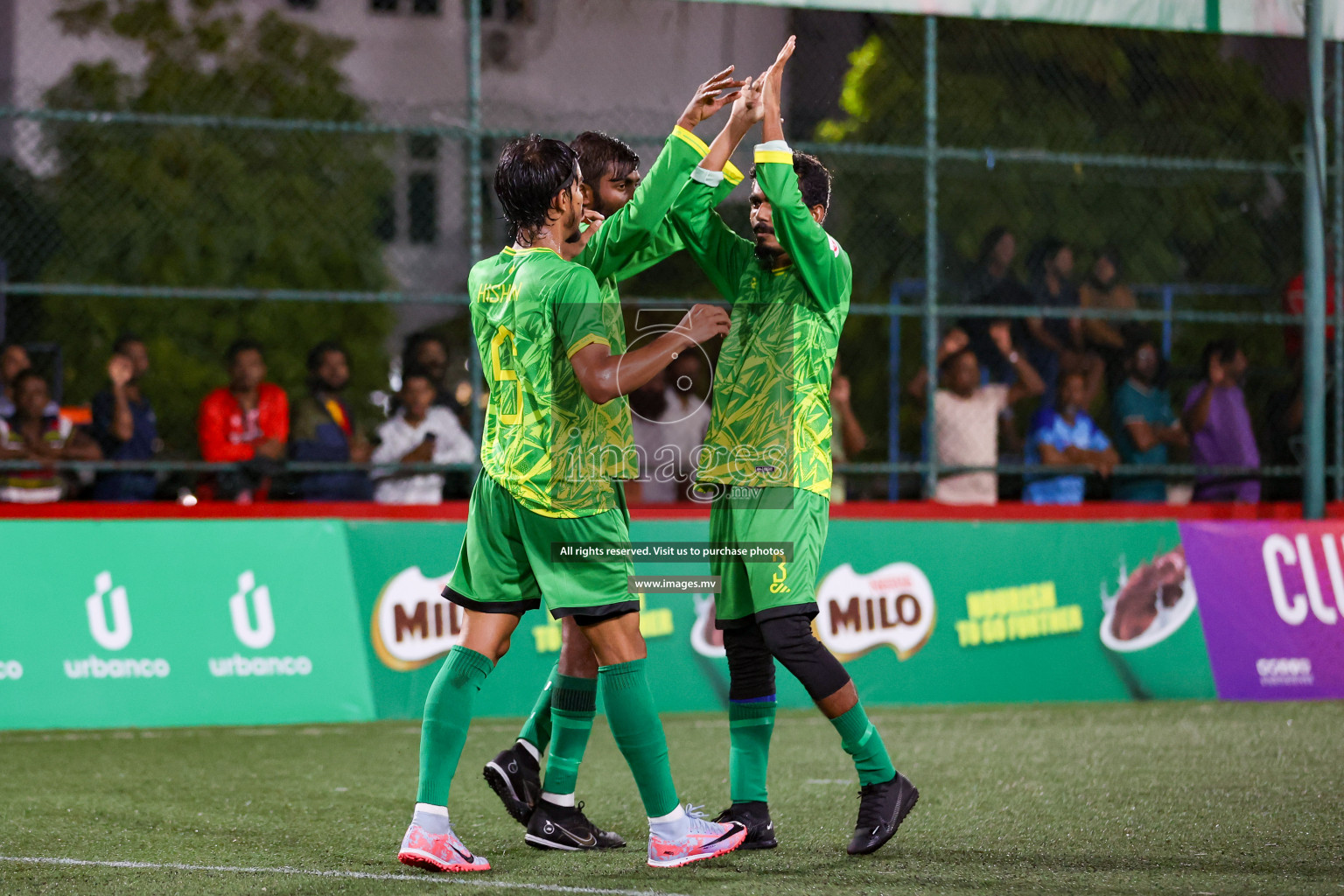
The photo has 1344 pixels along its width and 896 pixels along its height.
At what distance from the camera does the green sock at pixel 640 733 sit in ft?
13.9

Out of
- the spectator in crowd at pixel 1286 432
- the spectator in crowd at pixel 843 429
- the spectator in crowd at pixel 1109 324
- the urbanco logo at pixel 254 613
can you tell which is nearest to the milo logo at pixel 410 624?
the urbanco logo at pixel 254 613

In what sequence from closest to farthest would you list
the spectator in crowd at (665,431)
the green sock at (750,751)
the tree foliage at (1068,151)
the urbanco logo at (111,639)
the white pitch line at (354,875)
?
the white pitch line at (354,875), the green sock at (750,751), the urbanco logo at (111,639), the spectator in crowd at (665,431), the tree foliage at (1068,151)

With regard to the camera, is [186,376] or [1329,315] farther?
[186,376]

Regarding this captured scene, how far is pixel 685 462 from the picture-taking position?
31.4 ft

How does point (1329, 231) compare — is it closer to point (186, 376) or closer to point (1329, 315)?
point (1329, 315)

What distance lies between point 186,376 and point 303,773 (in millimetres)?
12916

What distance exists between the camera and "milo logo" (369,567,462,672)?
789 cm

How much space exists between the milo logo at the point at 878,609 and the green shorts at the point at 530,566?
13.2 feet

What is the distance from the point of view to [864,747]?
4555 mm

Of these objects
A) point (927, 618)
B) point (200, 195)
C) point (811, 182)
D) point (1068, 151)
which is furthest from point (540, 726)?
point (200, 195)

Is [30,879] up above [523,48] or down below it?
below

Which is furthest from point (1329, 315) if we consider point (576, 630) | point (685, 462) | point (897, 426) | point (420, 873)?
point (420, 873)

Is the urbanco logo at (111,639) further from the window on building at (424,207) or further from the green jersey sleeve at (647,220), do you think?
the window on building at (424,207)

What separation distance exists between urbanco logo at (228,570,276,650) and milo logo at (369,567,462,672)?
0.52m
